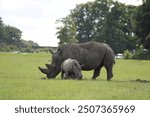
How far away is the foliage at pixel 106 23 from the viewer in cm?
11412

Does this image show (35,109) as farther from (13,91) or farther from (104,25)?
(104,25)

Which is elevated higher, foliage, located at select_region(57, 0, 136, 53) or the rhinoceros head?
foliage, located at select_region(57, 0, 136, 53)

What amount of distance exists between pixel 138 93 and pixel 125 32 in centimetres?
10490

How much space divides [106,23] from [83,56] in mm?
95610

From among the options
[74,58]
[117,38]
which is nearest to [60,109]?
[74,58]

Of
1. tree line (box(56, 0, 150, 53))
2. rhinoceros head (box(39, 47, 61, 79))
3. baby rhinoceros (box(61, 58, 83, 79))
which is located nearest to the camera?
baby rhinoceros (box(61, 58, 83, 79))

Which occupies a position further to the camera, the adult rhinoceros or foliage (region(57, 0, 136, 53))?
foliage (region(57, 0, 136, 53))

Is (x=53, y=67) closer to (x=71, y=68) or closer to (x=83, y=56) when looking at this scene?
(x=71, y=68)

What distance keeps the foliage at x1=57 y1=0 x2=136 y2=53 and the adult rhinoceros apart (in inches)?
2938

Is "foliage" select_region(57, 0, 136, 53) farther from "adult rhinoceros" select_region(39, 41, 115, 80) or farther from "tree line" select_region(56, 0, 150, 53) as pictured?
"adult rhinoceros" select_region(39, 41, 115, 80)

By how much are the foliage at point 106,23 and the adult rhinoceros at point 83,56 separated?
245 feet

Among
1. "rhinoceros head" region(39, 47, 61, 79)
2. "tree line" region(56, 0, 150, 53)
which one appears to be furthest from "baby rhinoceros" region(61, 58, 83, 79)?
"tree line" region(56, 0, 150, 53)

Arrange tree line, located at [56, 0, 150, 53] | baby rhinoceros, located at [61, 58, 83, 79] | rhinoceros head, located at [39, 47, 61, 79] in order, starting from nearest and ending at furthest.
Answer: baby rhinoceros, located at [61, 58, 83, 79] < rhinoceros head, located at [39, 47, 61, 79] < tree line, located at [56, 0, 150, 53]

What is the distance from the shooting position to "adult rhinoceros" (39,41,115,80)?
2422 centimetres
